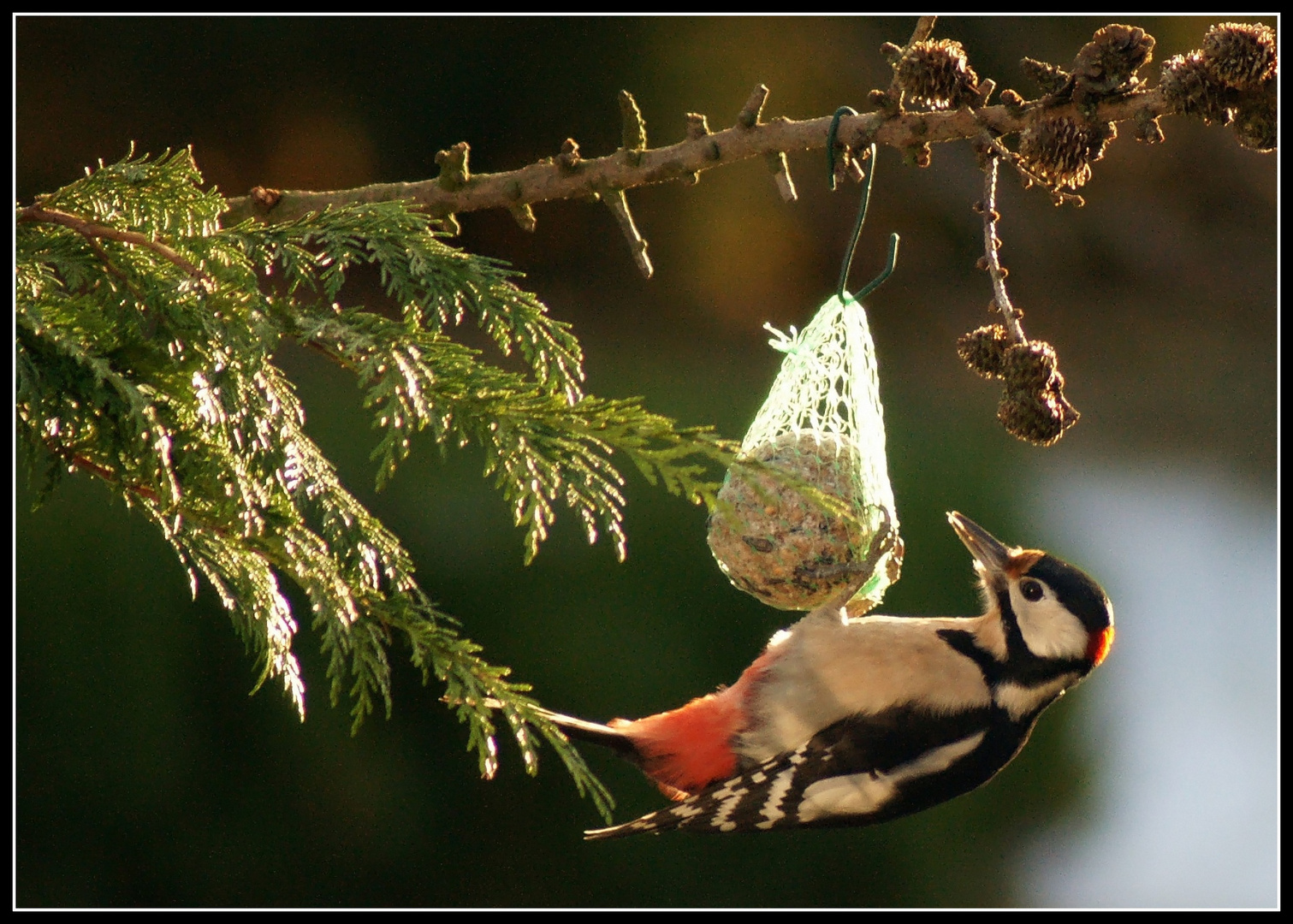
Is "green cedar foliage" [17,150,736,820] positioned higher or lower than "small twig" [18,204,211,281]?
lower

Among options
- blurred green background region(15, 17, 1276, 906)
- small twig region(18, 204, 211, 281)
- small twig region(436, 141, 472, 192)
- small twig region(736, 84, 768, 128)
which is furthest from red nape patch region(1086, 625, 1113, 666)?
blurred green background region(15, 17, 1276, 906)

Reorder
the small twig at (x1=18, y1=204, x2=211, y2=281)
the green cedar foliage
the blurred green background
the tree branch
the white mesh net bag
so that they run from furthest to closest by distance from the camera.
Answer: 1. the blurred green background
2. the white mesh net bag
3. the tree branch
4. the small twig at (x1=18, y1=204, x2=211, y2=281)
5. the green cedar foliage

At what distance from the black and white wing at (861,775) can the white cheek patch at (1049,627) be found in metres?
0.13

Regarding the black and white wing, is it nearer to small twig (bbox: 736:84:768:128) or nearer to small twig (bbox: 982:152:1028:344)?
small twig (bbox: 982:152:1028:344)

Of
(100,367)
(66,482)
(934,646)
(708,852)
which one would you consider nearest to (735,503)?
(934,646)

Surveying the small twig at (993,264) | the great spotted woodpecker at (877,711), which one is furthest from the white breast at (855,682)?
the small twig at (993,264)

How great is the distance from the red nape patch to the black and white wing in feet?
0.54

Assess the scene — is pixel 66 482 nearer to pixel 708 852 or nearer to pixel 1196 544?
pixel 708 852

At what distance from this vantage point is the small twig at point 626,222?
57.4 inches

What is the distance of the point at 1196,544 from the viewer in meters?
5.10

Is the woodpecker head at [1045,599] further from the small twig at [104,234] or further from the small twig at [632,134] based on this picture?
the small twig at [104,234]

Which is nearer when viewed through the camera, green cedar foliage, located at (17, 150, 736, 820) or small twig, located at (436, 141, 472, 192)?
green cedar foliage, located at (17, 150, 736, 820)

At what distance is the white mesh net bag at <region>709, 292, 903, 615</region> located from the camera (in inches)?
58.5

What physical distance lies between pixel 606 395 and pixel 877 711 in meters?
2.47
